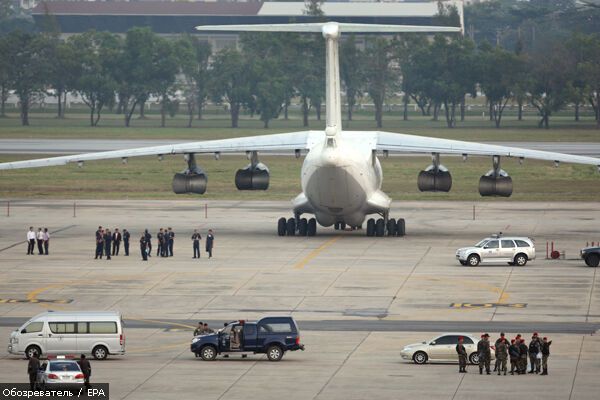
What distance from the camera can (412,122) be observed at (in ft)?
469

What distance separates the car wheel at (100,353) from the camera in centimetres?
3625

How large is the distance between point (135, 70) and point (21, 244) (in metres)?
87.9

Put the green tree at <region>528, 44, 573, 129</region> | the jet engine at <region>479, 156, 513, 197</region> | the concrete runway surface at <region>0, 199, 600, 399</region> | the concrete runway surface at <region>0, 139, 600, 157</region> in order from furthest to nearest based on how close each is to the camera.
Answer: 1. the green tree at <region>528, 44, 573, 129</region>
2. the concrete runway surface at <region>0, 139, 600, 157</region>
3. the jet engine at <region>479, 156, 513, 197</region>
4. the concrete runway surface at <region>0, 199, 600, 399</region>

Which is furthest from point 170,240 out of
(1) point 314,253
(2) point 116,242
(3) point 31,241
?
(1) point 314,253

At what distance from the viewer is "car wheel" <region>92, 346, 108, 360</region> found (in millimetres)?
36250

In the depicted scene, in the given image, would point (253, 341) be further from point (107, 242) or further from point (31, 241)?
point (31, 241)

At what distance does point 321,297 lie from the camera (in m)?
46.0

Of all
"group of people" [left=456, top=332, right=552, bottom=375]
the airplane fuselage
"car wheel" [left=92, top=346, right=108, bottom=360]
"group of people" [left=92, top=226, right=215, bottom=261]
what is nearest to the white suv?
the airplane fuselage

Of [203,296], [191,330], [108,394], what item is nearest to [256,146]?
[203,296]

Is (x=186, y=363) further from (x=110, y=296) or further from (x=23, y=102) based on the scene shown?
(x=23, y=102)

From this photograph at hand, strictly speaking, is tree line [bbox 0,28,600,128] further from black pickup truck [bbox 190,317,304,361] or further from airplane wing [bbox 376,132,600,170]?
black pickup truck [bbox 190,317,304,361]

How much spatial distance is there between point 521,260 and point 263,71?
9258cm

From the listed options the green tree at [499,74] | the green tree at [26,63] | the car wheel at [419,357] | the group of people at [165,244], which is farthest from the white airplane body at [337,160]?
the green tree at [26,63]

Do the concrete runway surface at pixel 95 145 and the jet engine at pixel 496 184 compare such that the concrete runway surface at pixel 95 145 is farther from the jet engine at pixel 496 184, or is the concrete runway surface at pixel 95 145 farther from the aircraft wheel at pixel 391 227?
the jet engine at pixel 496 184
